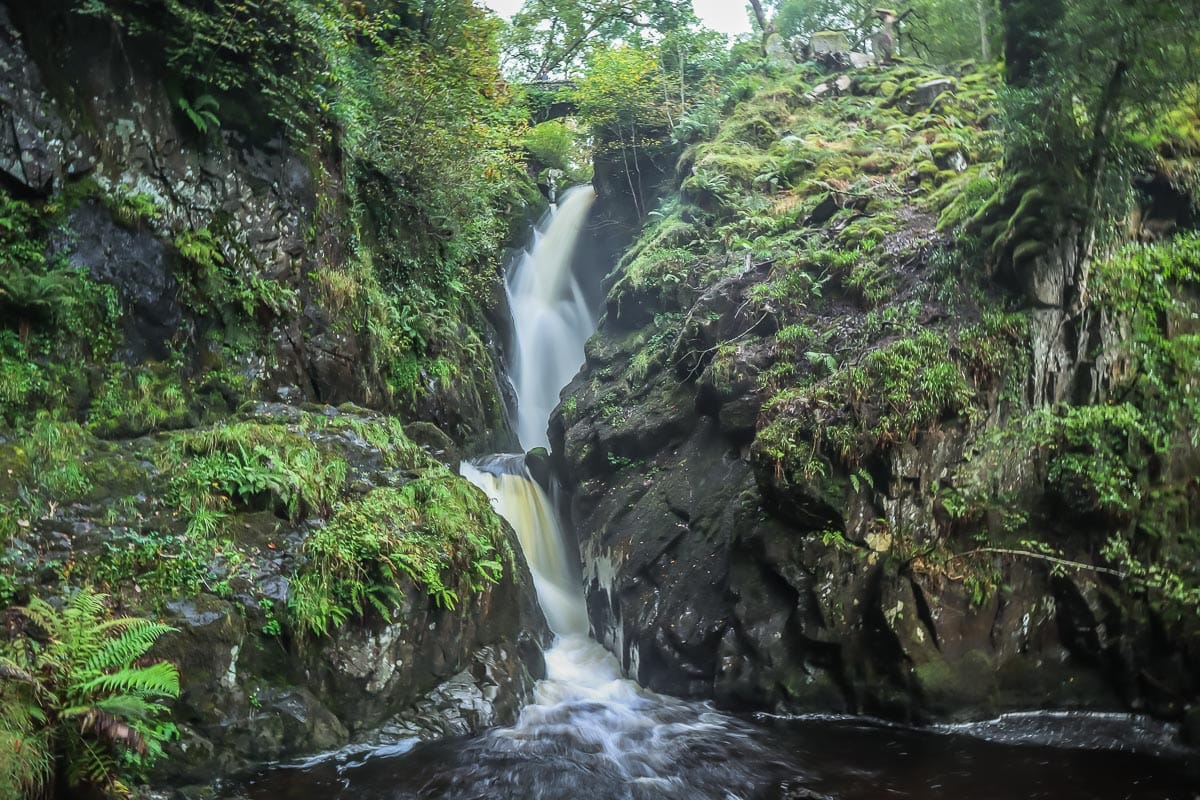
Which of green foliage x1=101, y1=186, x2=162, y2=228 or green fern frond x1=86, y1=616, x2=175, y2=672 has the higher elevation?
green foliage x1=101, y1=186, x2=162, y2=228

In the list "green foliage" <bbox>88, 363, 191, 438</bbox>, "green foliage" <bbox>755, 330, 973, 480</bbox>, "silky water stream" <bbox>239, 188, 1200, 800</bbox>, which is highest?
"green foliage" <bbox>88, 363, 191, 438</bbox>

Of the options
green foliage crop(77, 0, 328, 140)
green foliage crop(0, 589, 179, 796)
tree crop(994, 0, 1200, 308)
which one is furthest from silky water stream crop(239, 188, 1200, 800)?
green foliage crop(77, 0, 328, 140)

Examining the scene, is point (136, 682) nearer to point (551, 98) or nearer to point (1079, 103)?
point (1079, 103)

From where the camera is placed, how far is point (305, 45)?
9320mm

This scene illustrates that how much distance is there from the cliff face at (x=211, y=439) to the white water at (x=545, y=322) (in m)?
7.01

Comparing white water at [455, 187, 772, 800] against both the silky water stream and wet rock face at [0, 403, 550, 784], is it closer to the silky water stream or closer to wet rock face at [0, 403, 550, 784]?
the silky water stream

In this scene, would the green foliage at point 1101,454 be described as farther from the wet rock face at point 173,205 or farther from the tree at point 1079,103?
the wet rock face at point 173,205

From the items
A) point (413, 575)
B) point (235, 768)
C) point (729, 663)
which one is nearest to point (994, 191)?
point (729, 663)

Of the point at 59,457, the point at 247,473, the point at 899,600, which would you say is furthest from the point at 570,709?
the point at 59,457

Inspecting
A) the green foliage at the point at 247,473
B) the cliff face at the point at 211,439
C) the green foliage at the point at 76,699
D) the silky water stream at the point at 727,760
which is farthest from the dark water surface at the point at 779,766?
the green foliage at the point at 247,473

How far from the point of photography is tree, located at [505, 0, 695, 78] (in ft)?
64.8

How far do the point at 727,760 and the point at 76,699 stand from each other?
18.1 ft

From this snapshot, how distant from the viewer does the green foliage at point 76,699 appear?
13.8ft

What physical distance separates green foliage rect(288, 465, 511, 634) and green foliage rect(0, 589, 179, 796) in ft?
5.39
